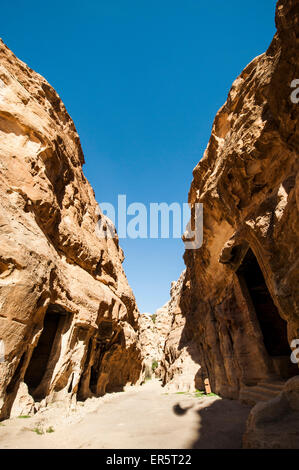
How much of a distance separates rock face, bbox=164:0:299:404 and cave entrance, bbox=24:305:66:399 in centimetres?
872

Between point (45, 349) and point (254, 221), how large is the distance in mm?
10927

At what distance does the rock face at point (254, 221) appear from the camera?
16.1 feet

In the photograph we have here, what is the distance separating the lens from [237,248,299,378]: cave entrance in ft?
33.5

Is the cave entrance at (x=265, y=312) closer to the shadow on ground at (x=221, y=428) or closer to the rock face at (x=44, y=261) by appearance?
the shadow on ground at (x=221, y=428)

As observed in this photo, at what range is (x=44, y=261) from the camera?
8.45 metres

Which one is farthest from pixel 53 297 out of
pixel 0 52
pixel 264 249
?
pixel 0 52

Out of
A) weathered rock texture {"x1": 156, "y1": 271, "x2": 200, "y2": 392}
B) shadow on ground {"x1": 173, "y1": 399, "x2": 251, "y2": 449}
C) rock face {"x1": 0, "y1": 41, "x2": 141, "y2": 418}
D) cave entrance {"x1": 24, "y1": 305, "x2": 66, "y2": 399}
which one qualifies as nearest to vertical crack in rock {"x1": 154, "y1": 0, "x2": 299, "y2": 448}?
weathered rock texture {"x1": 156, "y1": 271, "x2": 200, "y2": 392}

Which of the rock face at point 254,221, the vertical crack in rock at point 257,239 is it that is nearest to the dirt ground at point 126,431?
the vertical crack in rock at point 257,239

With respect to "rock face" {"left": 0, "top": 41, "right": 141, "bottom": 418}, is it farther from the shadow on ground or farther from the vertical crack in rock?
the vertical crack in rock

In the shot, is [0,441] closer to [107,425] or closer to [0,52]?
[107,425]

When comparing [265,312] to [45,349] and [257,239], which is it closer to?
[257,239]

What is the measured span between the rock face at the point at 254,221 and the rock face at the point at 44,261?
7673mm
